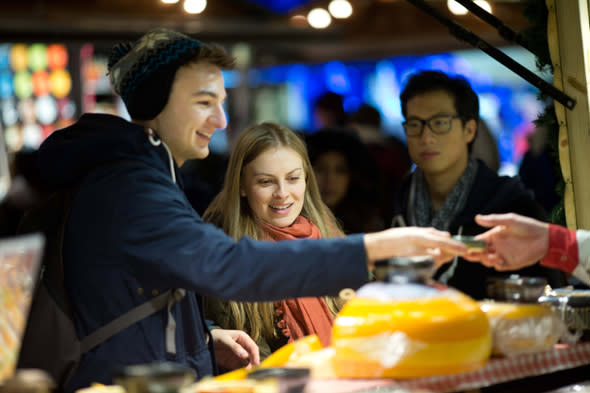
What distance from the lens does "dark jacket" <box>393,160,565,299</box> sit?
3543 millimetres

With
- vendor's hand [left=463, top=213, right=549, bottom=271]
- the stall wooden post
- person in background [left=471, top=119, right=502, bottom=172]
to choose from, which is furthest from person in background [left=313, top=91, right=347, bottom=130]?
vendor's hand [left=463, top=213, right=549, bottom=271]

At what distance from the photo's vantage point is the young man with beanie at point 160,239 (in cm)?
211

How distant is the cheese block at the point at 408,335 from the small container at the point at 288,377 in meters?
0.13

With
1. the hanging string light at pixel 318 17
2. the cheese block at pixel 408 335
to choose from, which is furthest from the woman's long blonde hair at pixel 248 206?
the hanging string light at pixel 318 17

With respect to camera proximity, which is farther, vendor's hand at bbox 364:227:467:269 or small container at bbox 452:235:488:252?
small container at bbox 452:235:488:252

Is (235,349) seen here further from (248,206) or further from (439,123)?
(439,123)

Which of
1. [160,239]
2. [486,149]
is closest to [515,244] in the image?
[160,239]

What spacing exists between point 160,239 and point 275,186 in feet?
4.09

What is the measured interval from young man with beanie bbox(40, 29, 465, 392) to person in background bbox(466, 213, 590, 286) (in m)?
0.18

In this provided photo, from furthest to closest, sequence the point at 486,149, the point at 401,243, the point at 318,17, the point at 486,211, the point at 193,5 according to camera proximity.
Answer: the point at 318,17 → the point at 193,5 → the point at 486,149 → the point at 486,211 → the point at 401,243

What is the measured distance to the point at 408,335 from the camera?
1.88 m

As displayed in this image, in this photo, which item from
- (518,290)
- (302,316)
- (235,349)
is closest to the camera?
(518,290)

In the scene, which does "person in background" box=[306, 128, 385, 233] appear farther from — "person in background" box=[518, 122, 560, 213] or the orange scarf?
the orange scarf

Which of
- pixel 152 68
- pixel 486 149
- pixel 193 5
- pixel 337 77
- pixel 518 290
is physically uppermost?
pixel 337 77
